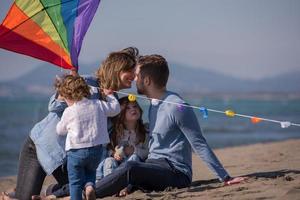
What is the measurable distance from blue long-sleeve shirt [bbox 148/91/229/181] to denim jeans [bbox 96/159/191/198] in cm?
8

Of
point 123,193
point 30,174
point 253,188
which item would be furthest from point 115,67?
point 253,188

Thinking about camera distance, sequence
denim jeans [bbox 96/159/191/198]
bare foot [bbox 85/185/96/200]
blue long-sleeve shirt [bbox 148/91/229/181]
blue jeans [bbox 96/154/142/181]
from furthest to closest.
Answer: blue jeans [bbox 96/154/142/181]
blue long-sleeve shirt [bbox 148/91/229/181]
denim jeans [bbox 96/159/191/198]
bare foot [bbox 85/185/96/200]

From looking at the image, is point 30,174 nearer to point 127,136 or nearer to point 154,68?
point 127,136

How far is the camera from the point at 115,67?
227 inches

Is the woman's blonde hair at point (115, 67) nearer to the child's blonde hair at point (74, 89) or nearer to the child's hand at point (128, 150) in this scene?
the child's blonde hair at point (74, 89)

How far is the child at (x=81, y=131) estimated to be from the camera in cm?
518

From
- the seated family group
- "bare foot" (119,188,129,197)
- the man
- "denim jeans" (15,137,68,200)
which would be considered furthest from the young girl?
"denim jeans" (15,137,68,200)

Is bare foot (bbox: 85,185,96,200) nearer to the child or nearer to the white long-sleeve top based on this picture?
the child

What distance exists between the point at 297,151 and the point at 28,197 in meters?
4.42

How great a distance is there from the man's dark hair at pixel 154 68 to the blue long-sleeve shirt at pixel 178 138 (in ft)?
0.53

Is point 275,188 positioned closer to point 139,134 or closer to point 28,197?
point 139,134

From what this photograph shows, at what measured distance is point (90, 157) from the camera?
519 cm

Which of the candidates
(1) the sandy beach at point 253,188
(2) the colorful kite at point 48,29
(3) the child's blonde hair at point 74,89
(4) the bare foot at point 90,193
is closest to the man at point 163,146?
(1) the sandy beach at point 253,188

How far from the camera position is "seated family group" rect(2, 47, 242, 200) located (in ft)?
18.9
